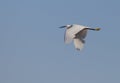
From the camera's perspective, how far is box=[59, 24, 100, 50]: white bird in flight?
2.26 meters

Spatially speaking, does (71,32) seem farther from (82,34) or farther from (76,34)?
(82,34)

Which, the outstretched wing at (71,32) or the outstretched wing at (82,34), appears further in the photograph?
the outstretched wing at (82,34)

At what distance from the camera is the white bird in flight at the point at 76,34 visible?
226 centimetres

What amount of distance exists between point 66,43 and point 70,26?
0.40 meters

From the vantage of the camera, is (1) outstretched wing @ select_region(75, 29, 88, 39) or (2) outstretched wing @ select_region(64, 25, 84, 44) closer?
(2) outstretched wing @ select_region(64, 25, 84, 44)

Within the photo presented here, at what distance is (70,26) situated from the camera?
252cm

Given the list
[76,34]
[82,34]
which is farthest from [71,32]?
[82,34]

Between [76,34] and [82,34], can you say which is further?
[82,34]

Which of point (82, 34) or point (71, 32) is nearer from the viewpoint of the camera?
point (71, 32)

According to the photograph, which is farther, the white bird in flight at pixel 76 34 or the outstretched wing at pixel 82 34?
the outstretched wing at pixel 82 34

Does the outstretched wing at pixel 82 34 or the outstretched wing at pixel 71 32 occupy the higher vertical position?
the outstretched wing at pixel 71 32

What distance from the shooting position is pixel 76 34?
2420 mm

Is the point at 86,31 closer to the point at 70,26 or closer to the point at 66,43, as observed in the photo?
the point at 70,26

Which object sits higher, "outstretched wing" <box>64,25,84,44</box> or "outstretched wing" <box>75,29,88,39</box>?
"outstretched wing" <box>64,25,84,44</box>
